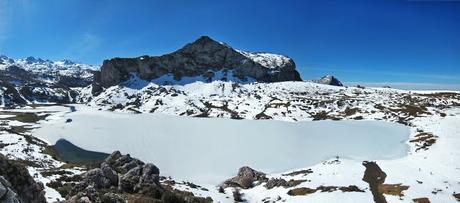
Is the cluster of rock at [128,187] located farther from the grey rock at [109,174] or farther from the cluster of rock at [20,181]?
the cluster of rock at [20,181]

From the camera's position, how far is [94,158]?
99.0m

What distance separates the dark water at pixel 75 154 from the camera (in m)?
97.8

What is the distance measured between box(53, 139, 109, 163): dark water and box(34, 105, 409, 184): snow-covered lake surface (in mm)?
2992

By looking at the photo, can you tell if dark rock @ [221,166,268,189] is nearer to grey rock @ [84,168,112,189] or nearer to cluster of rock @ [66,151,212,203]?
cluster of rock @ [66,151,212,203]

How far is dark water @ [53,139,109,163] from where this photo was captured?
321 feet

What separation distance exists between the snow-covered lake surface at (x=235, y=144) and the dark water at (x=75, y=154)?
2.99m

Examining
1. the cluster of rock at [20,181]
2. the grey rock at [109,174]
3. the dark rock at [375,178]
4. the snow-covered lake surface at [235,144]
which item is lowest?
the dark rock at [375,178]

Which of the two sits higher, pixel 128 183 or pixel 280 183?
pixel 128 183

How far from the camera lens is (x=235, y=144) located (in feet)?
343

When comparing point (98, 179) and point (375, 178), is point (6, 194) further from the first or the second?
point (375, 178)

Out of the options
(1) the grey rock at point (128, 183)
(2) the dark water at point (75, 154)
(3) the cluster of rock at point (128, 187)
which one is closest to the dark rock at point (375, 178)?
(3) the cluster of rock at point (128, 187)

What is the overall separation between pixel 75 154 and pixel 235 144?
→ 4350 centimetres

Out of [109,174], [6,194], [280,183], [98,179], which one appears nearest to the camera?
[6,194]

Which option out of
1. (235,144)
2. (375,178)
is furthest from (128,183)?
(235,144)
